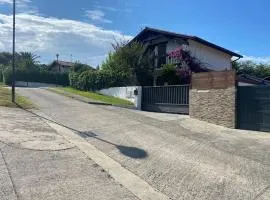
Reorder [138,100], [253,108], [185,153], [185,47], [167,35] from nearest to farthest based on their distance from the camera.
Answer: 1. [185,153]
2. [253,108]
3. [138,100]
4. [185,47]
5. [167,35]

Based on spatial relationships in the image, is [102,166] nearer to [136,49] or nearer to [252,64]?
[136,49]

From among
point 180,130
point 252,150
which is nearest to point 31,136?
point 180,130

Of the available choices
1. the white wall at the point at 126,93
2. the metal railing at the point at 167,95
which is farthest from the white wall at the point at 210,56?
the metal railing at the point at 167,95

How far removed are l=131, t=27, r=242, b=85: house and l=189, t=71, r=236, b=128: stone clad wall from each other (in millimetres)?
11640

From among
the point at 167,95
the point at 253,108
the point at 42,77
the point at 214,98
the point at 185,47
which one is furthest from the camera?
Answer: the point at 42,77

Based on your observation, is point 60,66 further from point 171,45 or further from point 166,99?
point 166,99

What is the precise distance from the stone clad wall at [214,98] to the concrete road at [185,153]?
54 centimetres

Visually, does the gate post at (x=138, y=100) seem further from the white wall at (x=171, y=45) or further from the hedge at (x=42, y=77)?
the hedge at (x=42, y=77)

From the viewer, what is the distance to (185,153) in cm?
1018

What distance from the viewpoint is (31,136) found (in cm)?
1127

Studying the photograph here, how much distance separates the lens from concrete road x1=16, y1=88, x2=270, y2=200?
7449mm

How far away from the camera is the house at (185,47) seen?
29281mm

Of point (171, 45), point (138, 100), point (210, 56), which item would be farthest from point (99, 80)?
point (210, 56)

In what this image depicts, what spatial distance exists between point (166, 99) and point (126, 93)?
5380 millimetres
